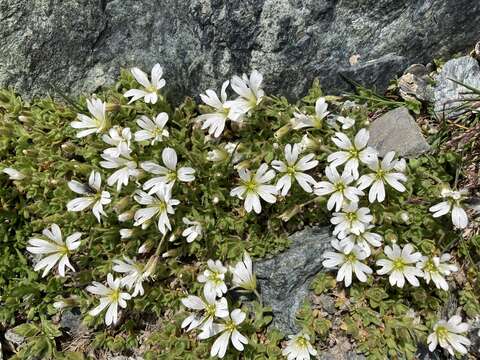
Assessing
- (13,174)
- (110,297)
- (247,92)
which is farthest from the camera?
(13,174)

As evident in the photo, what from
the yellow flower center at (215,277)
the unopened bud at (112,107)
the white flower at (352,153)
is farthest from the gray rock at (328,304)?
the unopened bud at (112,107)

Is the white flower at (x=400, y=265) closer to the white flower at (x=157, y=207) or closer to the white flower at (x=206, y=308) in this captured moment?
the white flower at (x=206, y=308)

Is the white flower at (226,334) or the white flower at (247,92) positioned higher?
the white flower at (247,92)

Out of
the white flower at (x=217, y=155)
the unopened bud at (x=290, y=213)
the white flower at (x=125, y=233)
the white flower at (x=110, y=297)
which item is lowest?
the white flower at (x=110, y=297)

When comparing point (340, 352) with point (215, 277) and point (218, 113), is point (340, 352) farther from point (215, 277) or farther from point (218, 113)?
point (218, 113)

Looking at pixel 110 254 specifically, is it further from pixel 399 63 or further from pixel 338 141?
pixel 399 63

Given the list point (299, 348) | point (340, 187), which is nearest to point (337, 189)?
point (340, 187)

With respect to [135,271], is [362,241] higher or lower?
higher
